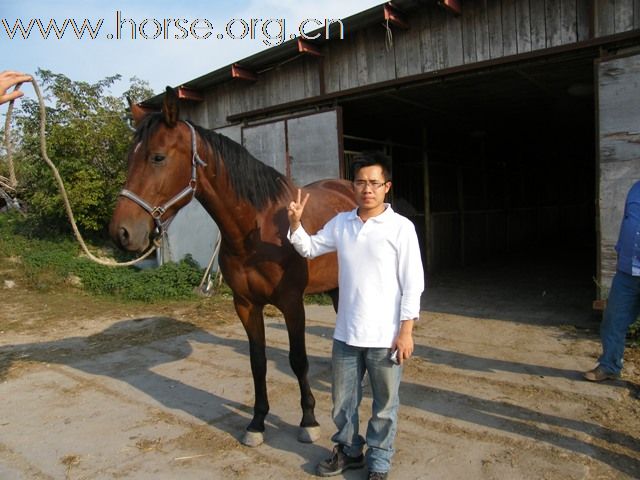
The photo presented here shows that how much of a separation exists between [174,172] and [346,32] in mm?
4584

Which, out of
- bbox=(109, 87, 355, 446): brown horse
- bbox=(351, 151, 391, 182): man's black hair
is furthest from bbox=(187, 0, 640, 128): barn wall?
bbox=(351, 151, 391, 182): man's black hair

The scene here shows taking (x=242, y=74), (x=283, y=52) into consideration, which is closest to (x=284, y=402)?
(x=283, y=52)

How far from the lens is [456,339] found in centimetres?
464

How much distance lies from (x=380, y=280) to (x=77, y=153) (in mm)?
10264

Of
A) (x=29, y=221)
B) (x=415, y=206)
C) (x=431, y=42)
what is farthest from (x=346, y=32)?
(x=29, y=221)

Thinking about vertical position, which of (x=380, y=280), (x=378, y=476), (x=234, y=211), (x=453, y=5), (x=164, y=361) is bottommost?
(x=164, y=361)

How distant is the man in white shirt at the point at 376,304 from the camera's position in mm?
1946

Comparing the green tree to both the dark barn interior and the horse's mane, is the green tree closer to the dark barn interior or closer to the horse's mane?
the dark barn interior

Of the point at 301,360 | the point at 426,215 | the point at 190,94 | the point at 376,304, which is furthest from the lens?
the point at 426,215

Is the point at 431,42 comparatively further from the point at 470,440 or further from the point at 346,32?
the point at 470,440

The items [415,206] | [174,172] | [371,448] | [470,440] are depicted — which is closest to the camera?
[371,448]

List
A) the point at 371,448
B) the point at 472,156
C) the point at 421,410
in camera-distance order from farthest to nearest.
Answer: the point at 472,156 < the point at 421,410 < the point at 371,448

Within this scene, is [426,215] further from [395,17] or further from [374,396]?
[374,396]

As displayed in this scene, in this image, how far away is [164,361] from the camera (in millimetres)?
4363
